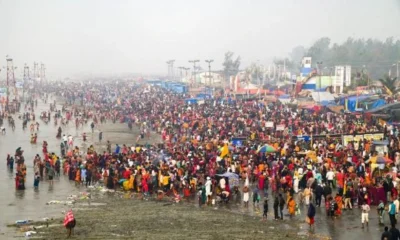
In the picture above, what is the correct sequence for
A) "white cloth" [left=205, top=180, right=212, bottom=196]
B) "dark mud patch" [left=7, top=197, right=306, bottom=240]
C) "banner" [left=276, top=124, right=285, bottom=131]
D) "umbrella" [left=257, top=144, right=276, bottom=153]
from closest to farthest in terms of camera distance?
"dark mud patch" [left=7, top=197, right=306, bottom=240] < "white cloth" [left=205, top=180, right=212, bottom=196] < "umbrella" [left=257, top=144, right=276, bottom=153] < "banner" [left=276, top=124, right=285, bottom=131]

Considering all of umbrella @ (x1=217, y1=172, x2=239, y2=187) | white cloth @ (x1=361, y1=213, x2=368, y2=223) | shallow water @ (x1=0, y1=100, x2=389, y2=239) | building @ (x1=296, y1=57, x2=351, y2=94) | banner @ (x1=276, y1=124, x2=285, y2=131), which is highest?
building @ (x1=296, y1=57, x2=351, y2=94)

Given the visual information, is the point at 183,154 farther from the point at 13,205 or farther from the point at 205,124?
the point at 205,124

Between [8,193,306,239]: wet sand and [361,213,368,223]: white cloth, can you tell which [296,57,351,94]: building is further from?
[361,213,368,223]: white cloth

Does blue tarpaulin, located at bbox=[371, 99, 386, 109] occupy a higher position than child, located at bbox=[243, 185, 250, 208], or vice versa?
blue tarpaulin, located at bbox=[371, 99, 386, 109]

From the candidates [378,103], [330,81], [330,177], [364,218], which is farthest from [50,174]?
[330,81]

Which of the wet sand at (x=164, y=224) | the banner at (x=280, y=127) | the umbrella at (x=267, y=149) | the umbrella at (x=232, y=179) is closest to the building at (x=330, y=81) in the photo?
the banner at (x=280, y=127)

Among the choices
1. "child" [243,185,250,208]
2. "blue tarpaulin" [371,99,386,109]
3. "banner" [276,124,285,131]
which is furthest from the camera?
"blue tarpaulin" [371,99,386,109]

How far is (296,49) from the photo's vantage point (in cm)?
17125

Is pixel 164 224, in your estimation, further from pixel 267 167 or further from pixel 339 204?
pixel 267 167

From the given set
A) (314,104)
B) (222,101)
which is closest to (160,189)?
(314,104)

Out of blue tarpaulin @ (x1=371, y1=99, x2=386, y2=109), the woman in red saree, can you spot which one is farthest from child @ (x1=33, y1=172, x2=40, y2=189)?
blue tarpaulin @ (x1=371, y1=99, x2=386, y2=109)

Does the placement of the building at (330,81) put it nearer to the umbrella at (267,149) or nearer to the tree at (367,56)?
the tree at (367,56)

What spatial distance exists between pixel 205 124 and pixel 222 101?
1534cm

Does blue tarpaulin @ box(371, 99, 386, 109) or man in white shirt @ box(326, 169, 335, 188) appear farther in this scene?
blue tarpaulin @ box(371, 99, 386, 109)
